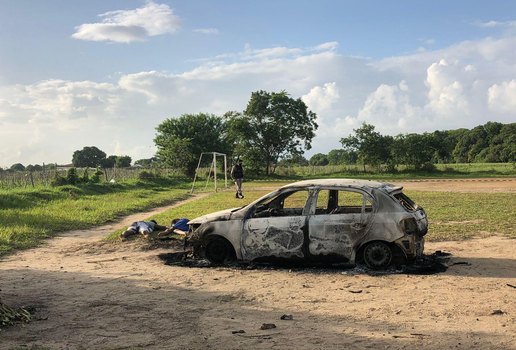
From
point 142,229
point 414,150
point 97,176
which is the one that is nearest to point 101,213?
point 142,229

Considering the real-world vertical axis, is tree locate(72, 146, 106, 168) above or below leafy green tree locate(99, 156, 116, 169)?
above

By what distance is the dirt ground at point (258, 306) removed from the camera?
5.19 m

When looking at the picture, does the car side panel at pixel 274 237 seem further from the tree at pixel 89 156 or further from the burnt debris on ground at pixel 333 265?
the tree at pixel 89 156

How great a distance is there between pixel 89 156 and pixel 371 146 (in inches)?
2828

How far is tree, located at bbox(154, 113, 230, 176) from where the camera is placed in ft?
180

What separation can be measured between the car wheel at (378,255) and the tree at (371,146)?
1993 inches

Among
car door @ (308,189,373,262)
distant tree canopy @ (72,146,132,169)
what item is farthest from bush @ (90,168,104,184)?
distant tree canopy @ (72,146,132,169)

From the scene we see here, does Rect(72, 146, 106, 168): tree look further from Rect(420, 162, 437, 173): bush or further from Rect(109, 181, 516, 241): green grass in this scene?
Rect(109, 181, 516, 241): green grass

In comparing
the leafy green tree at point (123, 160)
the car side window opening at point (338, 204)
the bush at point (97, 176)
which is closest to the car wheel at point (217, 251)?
the car side window opening at point (338, 204)

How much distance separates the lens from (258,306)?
6.54m

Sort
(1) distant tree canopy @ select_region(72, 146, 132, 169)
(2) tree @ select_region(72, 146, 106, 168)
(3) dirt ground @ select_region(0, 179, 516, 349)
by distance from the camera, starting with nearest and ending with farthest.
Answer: (3) dirt ground @ select_region(0, 179, 516, 349) → (1) distant tree canopy @ select_region(72, 146, 132, 169) → (2) tree @ select_region(72, 146, 106, 168)

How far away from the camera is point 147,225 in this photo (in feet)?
41.4

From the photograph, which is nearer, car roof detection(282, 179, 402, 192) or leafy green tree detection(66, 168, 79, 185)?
car roof detection(282, 179, 402, 192)

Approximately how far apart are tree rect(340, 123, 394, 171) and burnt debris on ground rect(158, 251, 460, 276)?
4905cm
